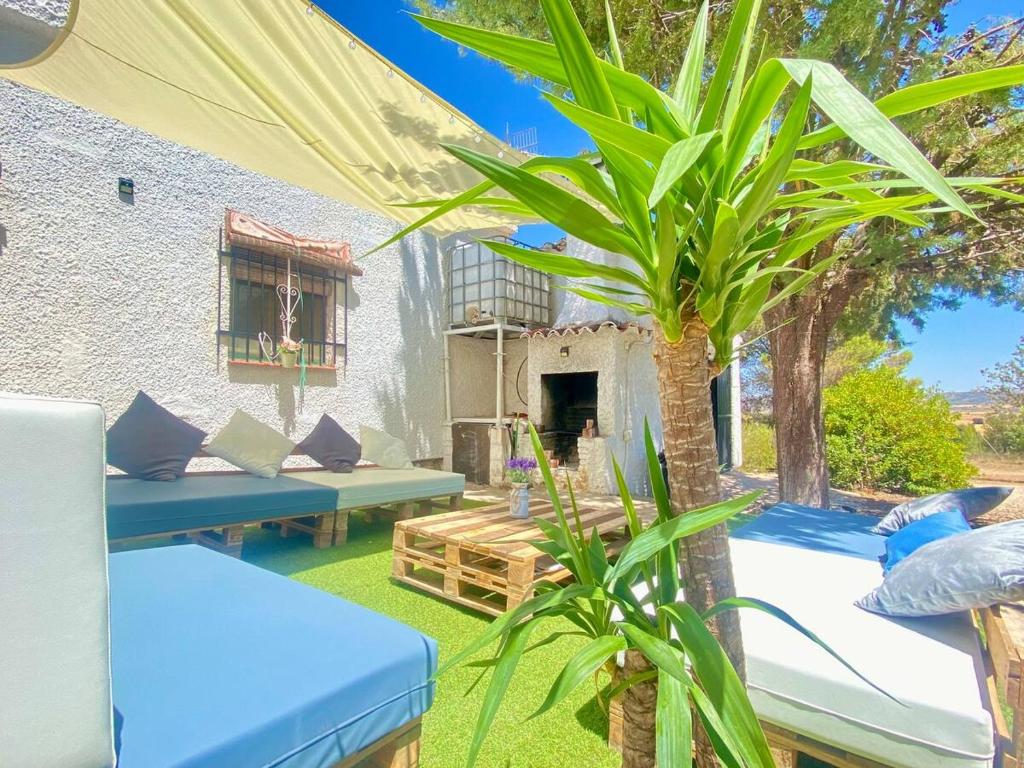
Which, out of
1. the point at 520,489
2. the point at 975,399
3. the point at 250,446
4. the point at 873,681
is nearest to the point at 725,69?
the point at 873,681

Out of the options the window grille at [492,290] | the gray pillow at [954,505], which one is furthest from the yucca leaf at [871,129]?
the window grille at [492,290]

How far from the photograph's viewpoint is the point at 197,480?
15.5 ft

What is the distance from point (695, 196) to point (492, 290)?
7.98m

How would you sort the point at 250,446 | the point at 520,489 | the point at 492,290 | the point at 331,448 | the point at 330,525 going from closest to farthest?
1. the point at 520,489
2. the point at 330,525
3. the point at 250,446
4. the point at 331,448
5. the point at 492,290

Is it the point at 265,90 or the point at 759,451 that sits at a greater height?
the point at 265,90

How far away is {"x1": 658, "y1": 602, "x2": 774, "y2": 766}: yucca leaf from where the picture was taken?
657 mm

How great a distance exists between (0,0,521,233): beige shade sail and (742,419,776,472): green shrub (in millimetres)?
10365

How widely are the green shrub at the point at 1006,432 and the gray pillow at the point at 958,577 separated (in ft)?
42.5

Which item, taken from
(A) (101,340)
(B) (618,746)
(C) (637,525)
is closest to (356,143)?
(C) (637,525)

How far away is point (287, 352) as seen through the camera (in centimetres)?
655

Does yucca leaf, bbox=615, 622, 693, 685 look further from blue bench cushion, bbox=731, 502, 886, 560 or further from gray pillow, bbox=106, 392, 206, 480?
gray pillow, bbox=106, 392, 206, 480

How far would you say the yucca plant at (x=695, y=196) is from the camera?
67 centimetres

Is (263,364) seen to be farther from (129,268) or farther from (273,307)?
(129,268)

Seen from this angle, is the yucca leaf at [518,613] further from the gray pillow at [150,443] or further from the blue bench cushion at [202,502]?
the gray pillow at [150,443]
